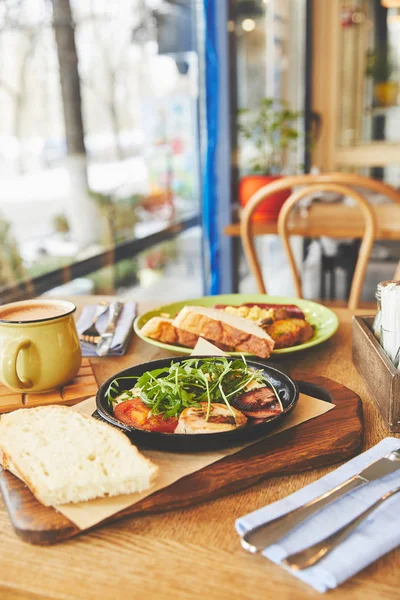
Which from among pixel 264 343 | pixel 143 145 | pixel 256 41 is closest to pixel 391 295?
pixel 264 343

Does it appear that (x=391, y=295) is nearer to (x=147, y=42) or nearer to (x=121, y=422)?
(x=121, y=422)

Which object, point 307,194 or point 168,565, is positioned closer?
point 168,565

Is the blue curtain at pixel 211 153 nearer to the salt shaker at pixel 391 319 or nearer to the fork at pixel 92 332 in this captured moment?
the fork at pixel 92 332

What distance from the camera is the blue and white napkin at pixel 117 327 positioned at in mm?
1117

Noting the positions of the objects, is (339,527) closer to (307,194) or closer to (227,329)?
(227,329)

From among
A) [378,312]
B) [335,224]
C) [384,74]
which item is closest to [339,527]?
[378,312]

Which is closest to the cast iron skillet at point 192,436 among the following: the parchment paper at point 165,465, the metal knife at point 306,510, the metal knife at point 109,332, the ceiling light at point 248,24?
the parchment paper at point 165,465

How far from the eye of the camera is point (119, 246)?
9.77 feet

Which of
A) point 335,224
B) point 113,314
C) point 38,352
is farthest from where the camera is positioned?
point 335,224

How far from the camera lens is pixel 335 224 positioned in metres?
2.57

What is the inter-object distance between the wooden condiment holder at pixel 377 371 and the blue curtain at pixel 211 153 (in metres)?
2.11

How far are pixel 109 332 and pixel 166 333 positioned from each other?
170 mm

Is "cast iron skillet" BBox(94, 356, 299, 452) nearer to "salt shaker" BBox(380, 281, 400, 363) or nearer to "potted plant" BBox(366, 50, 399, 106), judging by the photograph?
"salt shaker" BBox(380, 281, 400, 363)

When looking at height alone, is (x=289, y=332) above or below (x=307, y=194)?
below
